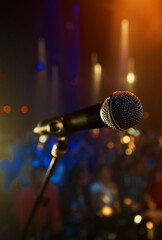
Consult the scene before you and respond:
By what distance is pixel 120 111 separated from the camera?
573mm

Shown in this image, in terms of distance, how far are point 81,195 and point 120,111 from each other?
3382 millimetres

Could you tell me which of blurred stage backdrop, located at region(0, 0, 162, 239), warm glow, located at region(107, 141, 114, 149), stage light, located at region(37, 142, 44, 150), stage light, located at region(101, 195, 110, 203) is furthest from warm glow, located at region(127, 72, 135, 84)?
stage light, located at region(101, 195, 110, 203)

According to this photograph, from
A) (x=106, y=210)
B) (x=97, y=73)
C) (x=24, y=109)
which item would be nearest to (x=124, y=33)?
(x=97, y=73)

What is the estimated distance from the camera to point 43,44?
697 centimetres

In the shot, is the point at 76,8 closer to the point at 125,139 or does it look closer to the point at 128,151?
the point at 128,151

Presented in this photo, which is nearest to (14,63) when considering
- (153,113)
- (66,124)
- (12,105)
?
(12,105)

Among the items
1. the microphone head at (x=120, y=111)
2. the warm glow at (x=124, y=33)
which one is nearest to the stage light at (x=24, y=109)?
the warm glow at (x=124, y=33)

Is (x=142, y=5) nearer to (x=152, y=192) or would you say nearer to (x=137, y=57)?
(x=137, y=57)

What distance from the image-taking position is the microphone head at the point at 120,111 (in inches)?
22.3

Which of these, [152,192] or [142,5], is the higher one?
[142,5]

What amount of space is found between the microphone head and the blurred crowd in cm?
73

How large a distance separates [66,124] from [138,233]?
4.02ft

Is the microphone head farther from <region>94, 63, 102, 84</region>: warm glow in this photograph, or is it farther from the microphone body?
<region>94, 63, 102, 84</region>: warm glow

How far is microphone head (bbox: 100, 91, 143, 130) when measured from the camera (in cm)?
57
